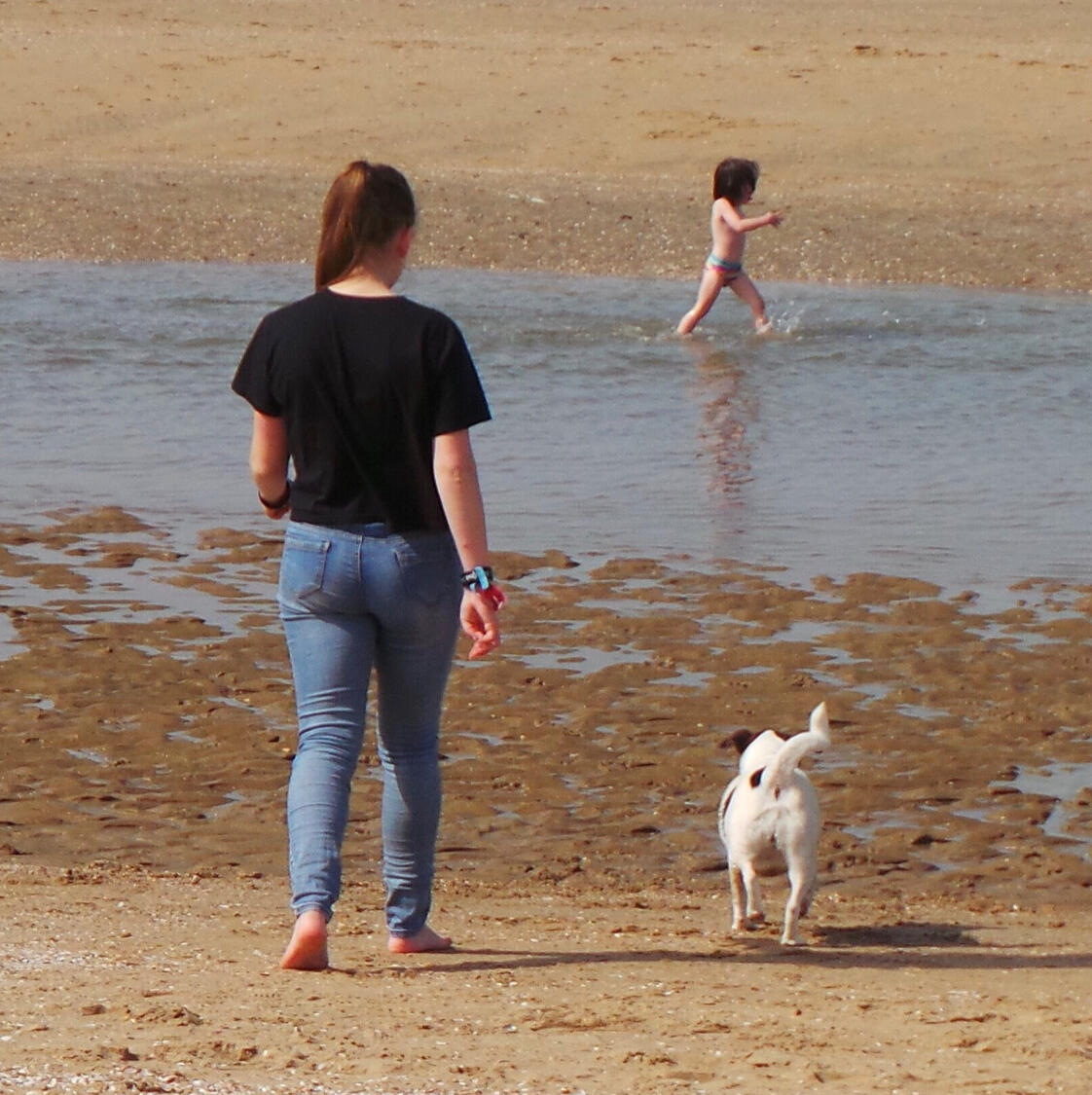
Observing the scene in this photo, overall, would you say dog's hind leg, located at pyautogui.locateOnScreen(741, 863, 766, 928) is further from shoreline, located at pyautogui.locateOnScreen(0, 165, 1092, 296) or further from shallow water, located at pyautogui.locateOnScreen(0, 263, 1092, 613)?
shoreline, located at pyautogui.locateOnScreen(0, 165, 1092, 296)

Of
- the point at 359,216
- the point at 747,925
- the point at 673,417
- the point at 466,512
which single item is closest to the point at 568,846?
the point at 747,925

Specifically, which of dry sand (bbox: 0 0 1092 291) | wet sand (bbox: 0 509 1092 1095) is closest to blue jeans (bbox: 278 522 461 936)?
wet sand (bbox: 0 509 1092 1095)

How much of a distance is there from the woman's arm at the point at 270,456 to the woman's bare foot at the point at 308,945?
2.88 feet

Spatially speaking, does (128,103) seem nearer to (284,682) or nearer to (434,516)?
(284,682)

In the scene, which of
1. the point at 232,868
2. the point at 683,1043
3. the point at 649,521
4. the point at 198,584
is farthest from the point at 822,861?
the point at 649,521

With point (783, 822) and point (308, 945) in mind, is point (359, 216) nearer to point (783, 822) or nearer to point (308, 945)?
point (308, 945)

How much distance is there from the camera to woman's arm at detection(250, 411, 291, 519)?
15.0 feet

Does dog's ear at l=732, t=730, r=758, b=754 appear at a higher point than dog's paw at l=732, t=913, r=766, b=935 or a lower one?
higher

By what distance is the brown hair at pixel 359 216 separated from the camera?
450 cm

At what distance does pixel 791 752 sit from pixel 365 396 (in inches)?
54.4

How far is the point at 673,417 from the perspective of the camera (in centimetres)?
1345

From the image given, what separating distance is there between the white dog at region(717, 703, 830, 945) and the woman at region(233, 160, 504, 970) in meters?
0.90

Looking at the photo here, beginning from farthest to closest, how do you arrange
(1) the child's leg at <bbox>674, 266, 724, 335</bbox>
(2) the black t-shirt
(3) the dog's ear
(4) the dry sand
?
(4) the dry sand → (1) the child's leg at <bbox>674, 266, 724, 335</bbox> → (3) the dog's ear → (2) the black t-shirt

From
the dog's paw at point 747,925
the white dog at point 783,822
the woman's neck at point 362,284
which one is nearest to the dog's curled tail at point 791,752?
the white dog at point 783,822
